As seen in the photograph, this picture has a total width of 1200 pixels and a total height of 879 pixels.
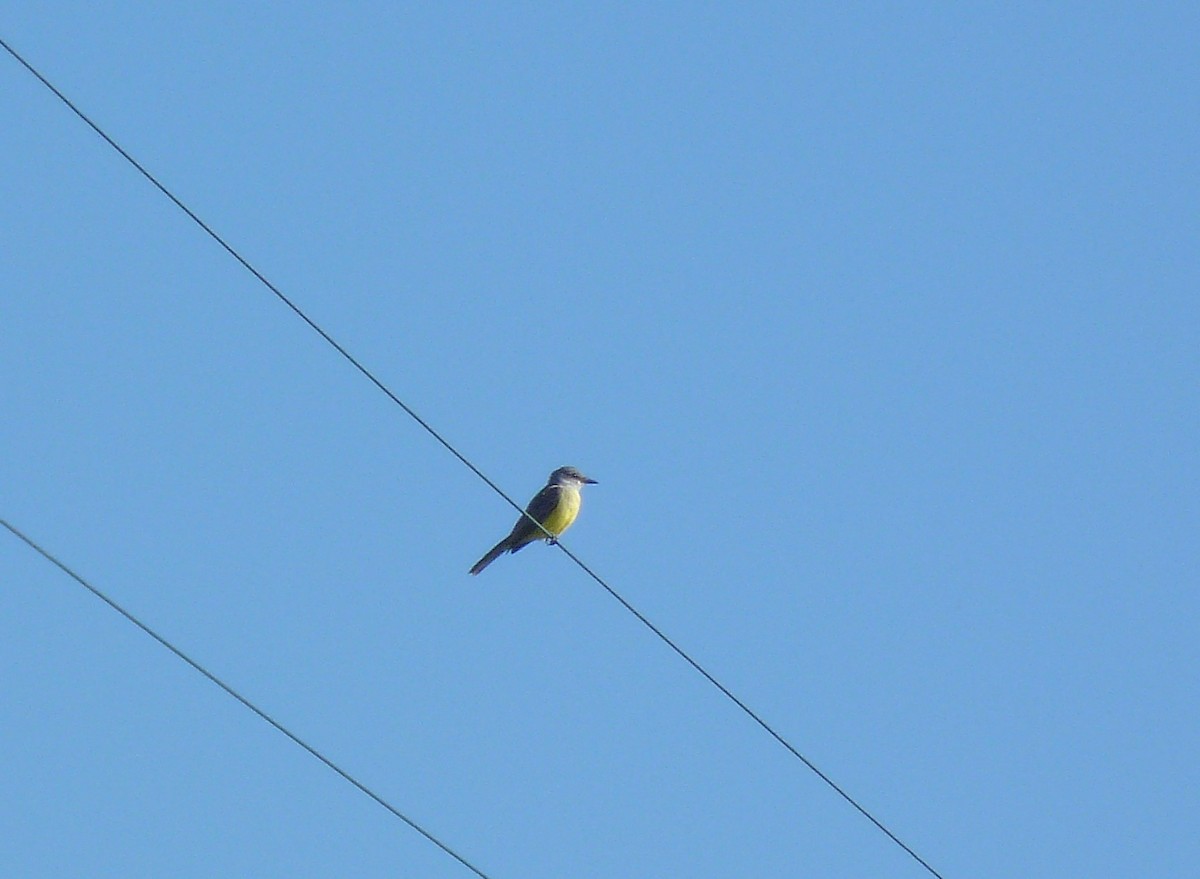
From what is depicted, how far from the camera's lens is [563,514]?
15.8 metres

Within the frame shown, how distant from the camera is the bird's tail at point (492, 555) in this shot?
51.1 ft

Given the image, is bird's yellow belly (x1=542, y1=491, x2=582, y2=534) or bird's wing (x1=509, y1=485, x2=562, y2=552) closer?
bird's wing (x1=509, y1=485, x2=562, y2=552)

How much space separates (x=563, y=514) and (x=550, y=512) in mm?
116

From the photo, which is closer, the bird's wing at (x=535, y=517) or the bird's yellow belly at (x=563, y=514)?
the bird's wing at (x=535, y=517)

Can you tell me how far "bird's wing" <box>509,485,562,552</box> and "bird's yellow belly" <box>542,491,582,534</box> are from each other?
0.16ft

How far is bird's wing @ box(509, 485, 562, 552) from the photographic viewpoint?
15.5m

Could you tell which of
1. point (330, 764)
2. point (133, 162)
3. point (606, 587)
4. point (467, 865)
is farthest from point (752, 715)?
point (133, 162)

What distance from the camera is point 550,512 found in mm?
15898

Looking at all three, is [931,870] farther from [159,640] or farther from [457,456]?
[159,640]

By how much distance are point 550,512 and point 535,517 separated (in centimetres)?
23

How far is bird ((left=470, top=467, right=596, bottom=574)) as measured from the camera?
15529 millimetres

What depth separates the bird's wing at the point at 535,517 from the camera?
1545cm

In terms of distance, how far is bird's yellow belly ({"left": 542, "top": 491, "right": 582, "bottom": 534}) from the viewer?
15812 mm

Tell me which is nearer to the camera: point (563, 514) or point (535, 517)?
point (563, 514)
